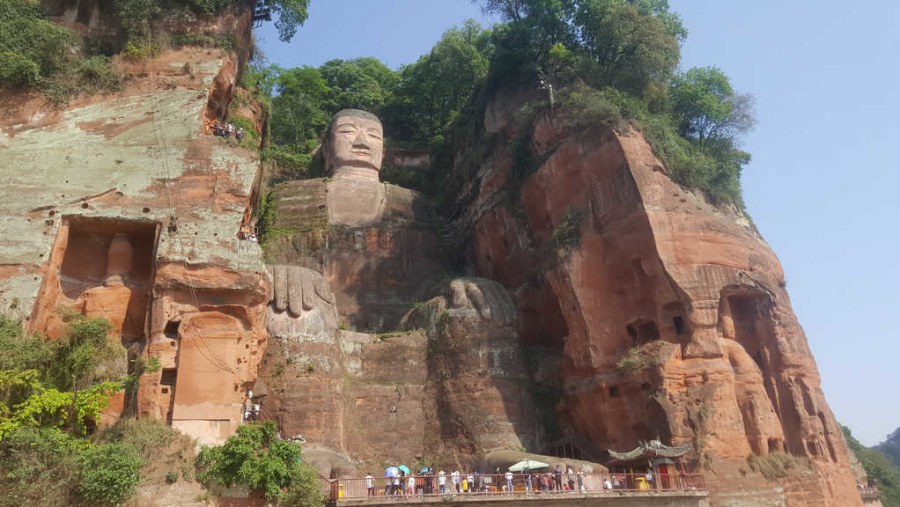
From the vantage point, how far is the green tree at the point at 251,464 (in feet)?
54.0

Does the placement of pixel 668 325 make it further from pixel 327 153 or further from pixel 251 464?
pixel 327 153

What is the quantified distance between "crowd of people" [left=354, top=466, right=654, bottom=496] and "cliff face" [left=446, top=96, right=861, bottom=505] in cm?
306

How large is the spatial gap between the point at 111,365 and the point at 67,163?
21.1 feet

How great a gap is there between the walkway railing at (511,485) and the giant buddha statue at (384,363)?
7.67ft

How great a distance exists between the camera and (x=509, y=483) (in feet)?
64.0

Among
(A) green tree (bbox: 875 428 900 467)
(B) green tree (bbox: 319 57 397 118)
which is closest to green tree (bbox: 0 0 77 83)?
(B) green tree (bbox: 319 57 397 118)

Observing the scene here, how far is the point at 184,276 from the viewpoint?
774 inches

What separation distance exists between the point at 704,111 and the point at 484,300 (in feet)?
44.4

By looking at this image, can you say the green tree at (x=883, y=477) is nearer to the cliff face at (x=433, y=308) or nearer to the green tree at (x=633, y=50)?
the cliff face at (x=433, y=308)

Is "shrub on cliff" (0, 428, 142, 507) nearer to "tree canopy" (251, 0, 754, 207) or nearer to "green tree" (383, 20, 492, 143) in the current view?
"tree canopy" (251, 0, 754, 207)

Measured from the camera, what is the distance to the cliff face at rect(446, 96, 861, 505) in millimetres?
23156

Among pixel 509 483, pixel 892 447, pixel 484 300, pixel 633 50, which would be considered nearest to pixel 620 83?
pixel 633 50

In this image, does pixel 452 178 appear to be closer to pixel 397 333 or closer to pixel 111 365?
pixel 397 333

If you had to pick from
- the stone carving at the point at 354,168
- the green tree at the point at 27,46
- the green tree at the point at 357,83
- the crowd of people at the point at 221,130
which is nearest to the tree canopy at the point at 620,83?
the stone carving at the point at 354,168
